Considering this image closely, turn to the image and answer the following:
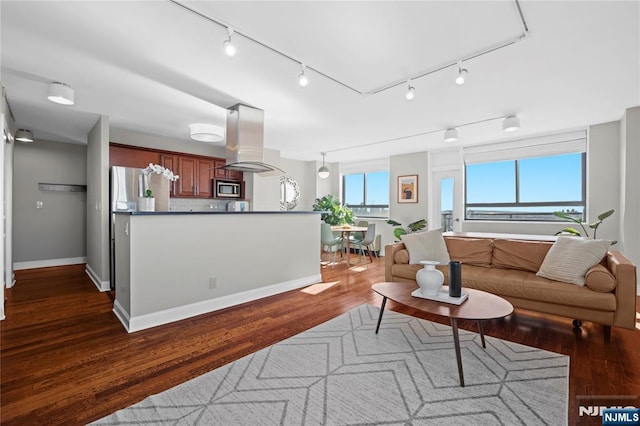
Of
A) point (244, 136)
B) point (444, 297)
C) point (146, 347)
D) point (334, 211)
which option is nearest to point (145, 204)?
point (244, 136)

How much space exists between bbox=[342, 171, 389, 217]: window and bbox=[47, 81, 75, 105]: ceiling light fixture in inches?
241

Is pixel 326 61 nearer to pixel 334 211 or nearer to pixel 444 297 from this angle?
pixel 444 297

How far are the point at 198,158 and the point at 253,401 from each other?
16.6 ft

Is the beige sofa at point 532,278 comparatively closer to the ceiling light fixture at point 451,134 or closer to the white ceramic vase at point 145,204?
the ceiling light fixture at point 451,134

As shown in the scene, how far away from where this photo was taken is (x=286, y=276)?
13.2 ft

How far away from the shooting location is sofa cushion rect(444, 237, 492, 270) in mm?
3551

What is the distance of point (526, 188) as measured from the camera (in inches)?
208

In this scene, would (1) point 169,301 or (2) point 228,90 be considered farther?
(2) point 228,90

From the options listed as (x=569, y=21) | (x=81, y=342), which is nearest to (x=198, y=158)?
(x=81, y=342)

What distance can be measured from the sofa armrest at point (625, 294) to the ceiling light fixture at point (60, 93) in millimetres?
5407

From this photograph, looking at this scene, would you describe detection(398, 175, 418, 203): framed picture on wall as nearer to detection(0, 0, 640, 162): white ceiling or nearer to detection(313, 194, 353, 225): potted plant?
detection(313, 194, 353, 225): potted plant

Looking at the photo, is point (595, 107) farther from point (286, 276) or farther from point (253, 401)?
point (253, 401)

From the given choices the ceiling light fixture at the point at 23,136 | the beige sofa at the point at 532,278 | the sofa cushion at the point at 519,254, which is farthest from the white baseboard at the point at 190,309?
the ceiling light fixture at the point at 23,136

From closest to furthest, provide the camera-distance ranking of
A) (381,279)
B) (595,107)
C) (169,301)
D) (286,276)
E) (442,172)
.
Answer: (169,301)
(595,107)
(286,276)
(381,279)
(442,172)
